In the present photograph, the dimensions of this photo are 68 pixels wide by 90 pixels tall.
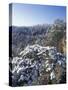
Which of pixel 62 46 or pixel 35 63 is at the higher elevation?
pixel 62 46

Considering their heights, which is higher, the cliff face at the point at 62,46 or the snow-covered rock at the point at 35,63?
the cliff face at the point at 62,46

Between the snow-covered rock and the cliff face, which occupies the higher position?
the cliff face

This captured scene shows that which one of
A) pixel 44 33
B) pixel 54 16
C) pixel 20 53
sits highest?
pixel 54 16

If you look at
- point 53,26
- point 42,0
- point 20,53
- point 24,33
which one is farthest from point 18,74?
point 42,0

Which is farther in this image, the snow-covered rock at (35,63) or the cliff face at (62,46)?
the cliff face at (62,46)

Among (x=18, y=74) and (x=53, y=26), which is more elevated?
(x=53, y=26)

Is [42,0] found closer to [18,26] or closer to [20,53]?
[18,26]

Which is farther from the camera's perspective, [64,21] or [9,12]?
[64,21]

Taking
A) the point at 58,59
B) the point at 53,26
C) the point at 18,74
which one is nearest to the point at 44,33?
the point at 53,26

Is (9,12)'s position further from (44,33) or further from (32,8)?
(44,33)

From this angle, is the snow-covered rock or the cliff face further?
the cliff face
